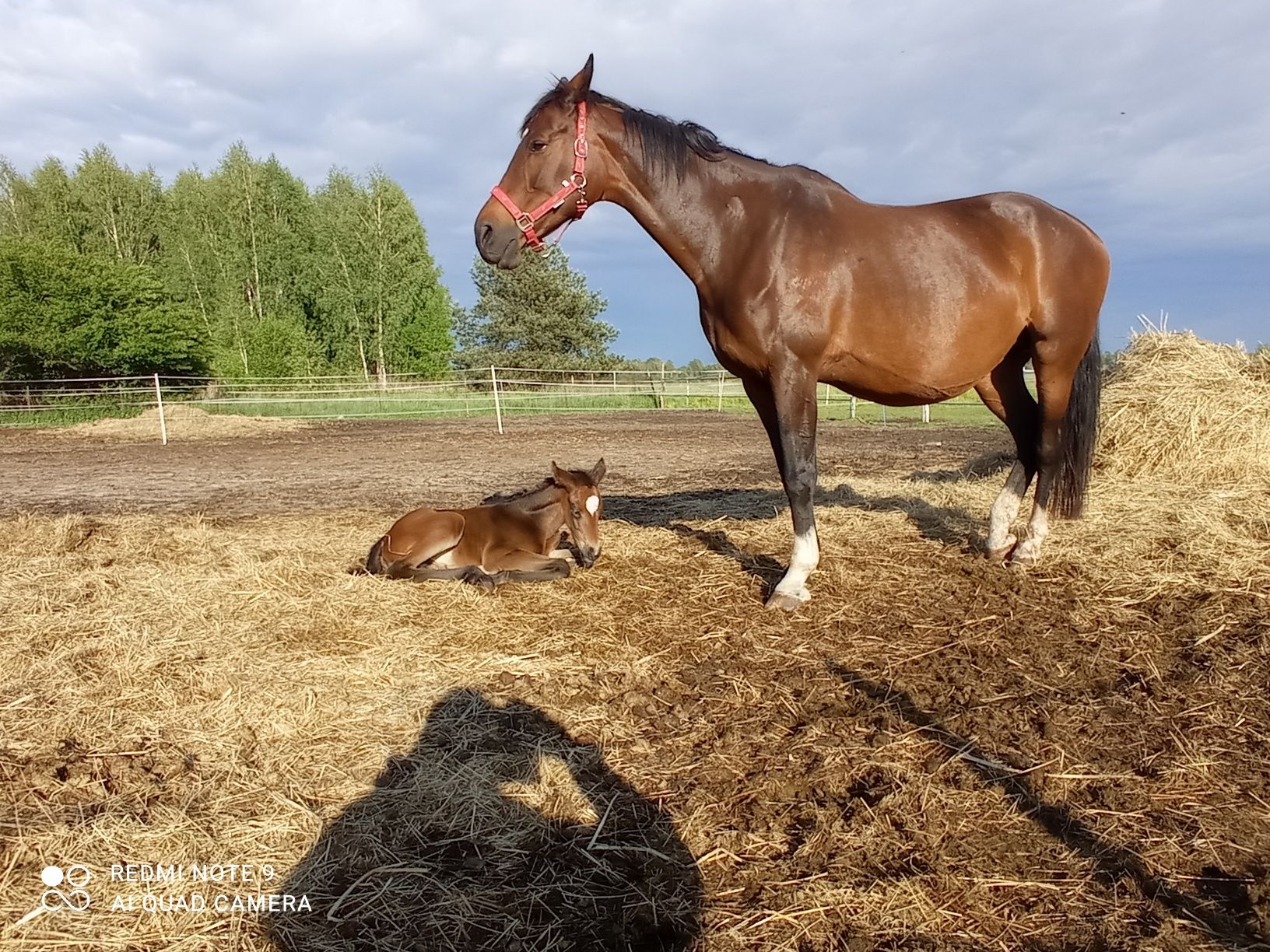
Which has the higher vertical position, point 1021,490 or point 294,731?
point 1021,490

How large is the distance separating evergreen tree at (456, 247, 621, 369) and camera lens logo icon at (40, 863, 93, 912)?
40585 millimetres

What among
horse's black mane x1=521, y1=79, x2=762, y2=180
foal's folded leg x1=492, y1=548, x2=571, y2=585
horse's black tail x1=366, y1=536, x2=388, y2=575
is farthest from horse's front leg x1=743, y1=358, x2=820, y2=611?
horse's black tail x1=366, y1=536, x2=388, y2=575

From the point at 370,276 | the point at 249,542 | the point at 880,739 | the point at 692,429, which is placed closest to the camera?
the point at 880,739

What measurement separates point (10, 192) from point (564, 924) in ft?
146

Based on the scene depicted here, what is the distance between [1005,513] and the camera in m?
4.82

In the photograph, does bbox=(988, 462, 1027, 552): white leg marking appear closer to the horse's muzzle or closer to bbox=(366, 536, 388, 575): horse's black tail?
the horse's muzzle

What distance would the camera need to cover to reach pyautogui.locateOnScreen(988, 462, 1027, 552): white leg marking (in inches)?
189

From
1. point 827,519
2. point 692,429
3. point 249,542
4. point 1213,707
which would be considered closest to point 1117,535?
point 827,519

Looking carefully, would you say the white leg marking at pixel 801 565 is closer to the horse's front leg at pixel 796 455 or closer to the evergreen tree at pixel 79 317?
the horse's front leg at pixel 796 455

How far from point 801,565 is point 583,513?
1791 millimetres

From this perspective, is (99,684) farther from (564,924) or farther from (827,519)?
(827,519)

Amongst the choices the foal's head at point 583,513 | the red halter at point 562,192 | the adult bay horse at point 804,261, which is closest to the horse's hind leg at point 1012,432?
the adult bay horse at point 804,261

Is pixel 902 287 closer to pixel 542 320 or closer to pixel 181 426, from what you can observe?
pixel 181 426

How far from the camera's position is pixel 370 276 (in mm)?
35875
